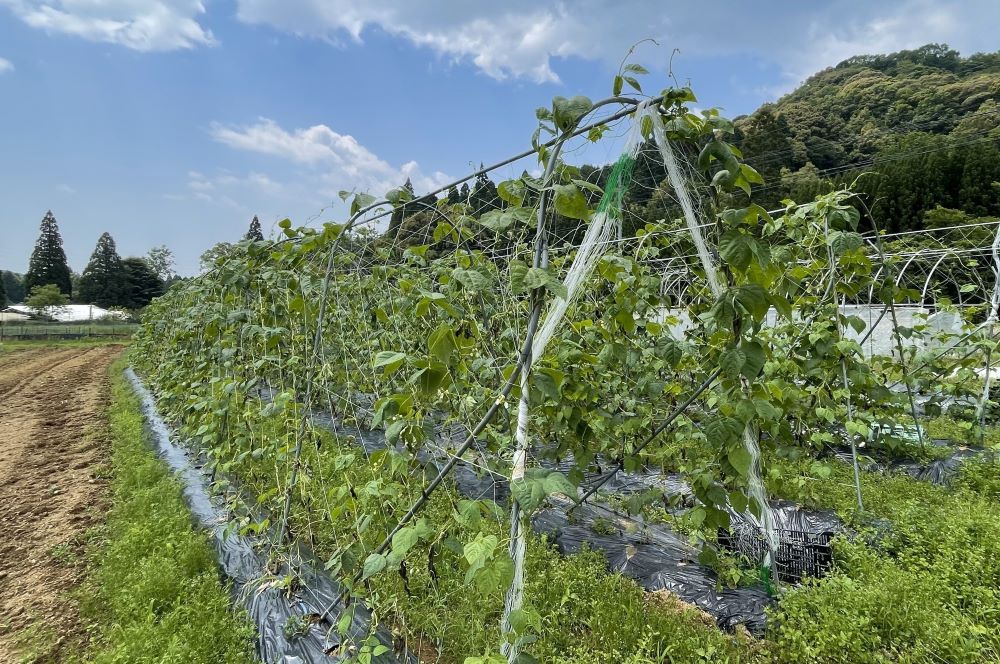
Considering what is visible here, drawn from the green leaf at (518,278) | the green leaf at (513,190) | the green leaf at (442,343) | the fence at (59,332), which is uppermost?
the green leaf at (513,190)

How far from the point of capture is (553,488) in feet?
3.88

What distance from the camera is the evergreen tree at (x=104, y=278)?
156 ft

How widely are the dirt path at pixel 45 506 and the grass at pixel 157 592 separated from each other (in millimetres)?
161

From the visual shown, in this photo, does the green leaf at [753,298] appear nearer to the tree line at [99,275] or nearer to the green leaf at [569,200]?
the green leaf at [569,200]

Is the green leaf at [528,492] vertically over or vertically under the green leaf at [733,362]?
under

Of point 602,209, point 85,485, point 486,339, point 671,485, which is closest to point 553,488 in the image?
point 602,209

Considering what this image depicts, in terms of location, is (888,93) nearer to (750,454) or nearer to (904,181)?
(904,181)

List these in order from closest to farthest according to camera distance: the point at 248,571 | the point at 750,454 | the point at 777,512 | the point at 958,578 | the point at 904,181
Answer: the point at 750,454
the point at 958,578
the point at 248,571
the point at 777,512
the point at 904,181

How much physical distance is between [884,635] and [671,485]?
1.90m

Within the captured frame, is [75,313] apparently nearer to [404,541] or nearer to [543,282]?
[404,541]

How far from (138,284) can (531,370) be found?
195ft

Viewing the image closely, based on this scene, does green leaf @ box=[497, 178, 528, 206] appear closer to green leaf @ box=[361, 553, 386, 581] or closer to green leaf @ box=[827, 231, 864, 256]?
green leaf @ box=[361, 553, 386, 581]

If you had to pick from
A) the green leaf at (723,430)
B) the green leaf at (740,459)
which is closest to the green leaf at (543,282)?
the green leaf at (723,430)

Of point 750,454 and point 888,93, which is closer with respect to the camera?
point 750,454
